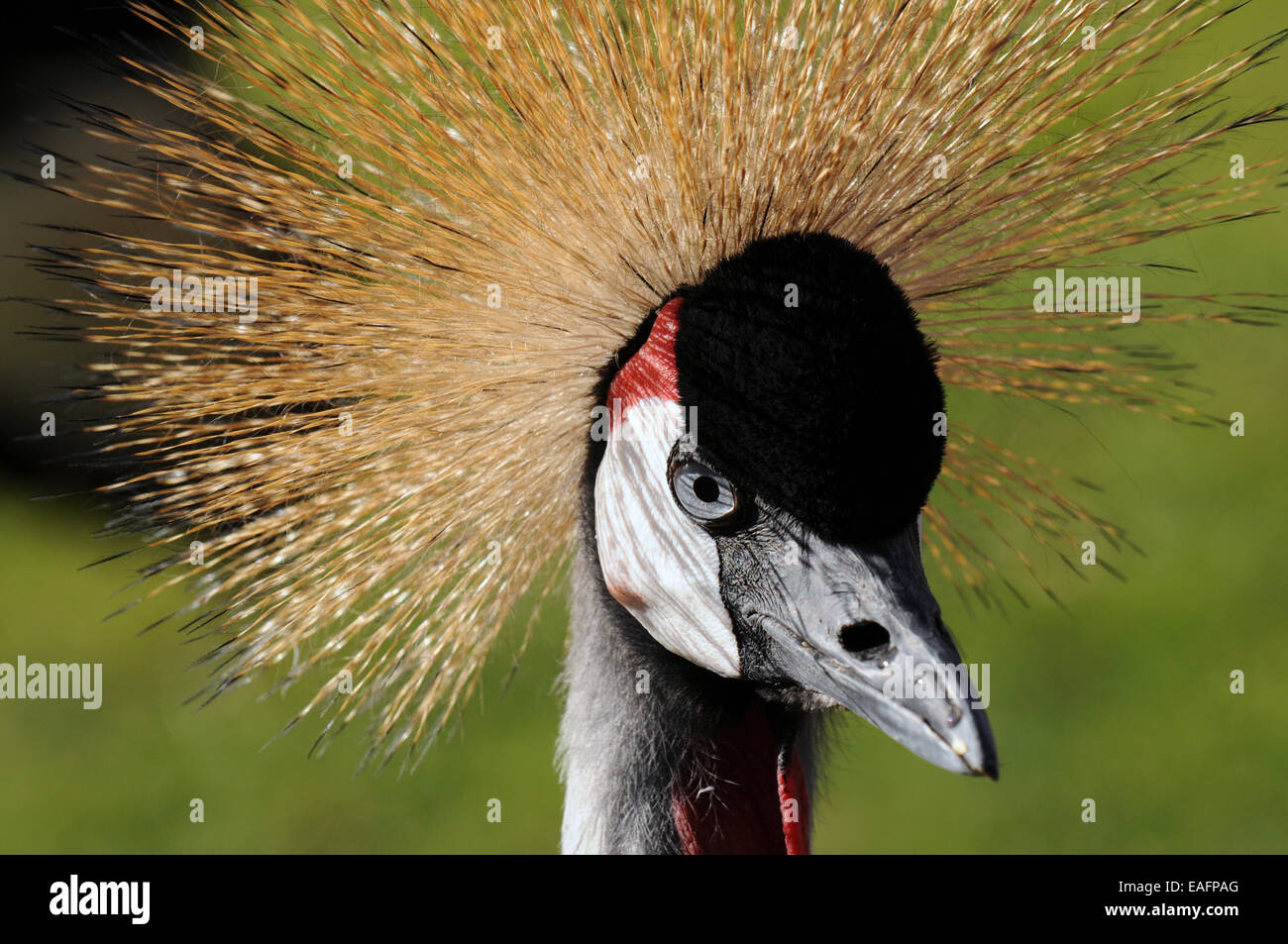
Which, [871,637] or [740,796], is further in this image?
[740,796]

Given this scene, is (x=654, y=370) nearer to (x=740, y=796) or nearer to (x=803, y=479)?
(x=803, y=479)

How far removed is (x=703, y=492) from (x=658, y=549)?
94mm

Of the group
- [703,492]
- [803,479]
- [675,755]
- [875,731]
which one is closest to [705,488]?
[703,492]

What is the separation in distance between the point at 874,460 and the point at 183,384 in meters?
0.74

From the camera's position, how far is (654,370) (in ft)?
3.91

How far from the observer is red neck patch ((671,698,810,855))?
1.34m

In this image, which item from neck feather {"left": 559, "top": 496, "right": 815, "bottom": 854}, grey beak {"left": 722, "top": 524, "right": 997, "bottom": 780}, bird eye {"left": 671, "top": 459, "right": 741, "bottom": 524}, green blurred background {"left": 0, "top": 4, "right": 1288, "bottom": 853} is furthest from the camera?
green blurred background {"left": 0, "top": 4, "right": 1288, "bottom": 853}

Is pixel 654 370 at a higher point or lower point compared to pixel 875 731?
higher

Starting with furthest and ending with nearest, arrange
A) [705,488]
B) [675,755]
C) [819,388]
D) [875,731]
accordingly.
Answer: [875,731]
[675,755]
[705,488]
[819,388]

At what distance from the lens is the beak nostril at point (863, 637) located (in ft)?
3.57

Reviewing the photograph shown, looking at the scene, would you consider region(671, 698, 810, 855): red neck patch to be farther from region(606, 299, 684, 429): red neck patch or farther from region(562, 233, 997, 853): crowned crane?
region(606, 299, 684, 429): red neck patch

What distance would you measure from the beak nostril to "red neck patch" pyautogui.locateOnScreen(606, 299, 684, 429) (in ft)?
0.91

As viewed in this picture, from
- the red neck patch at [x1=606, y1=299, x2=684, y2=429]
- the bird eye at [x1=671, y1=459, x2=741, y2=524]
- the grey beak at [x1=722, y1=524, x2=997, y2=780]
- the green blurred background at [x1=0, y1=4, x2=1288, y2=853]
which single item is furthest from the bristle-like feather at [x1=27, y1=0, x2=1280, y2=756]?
the green blurred background at [x1=0, y1=4, x2=1288, y2=853]
